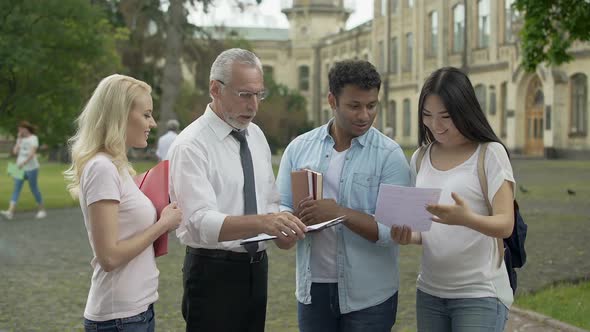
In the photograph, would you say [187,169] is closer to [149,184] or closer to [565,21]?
[149,184]

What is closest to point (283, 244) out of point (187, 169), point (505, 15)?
point (187, 169)

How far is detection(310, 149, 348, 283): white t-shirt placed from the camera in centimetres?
435

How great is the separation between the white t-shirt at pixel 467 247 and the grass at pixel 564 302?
3635 mm

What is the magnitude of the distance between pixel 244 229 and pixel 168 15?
28916 millimetres

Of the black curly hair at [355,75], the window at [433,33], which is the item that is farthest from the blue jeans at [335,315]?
the window at [433,33]

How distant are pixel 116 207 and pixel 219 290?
0.75 metres

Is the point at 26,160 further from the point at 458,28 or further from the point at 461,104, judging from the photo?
the point at 458,28

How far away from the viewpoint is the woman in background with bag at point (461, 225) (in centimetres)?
397

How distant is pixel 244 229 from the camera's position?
3852 mm

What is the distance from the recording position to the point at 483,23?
51.3m

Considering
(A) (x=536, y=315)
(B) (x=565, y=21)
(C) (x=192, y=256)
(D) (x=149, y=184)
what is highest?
(B) (x=565, y=21)

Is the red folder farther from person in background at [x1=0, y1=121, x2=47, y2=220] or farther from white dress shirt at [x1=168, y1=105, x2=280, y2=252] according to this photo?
person in background at [x1=0, y1=121, x2=47, y2=220]

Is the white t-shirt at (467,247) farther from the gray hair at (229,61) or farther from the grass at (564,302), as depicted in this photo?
the grass at (564,302)

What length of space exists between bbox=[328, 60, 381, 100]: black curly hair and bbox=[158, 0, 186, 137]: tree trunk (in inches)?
1092
